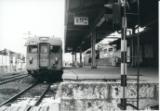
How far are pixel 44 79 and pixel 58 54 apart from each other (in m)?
3.08

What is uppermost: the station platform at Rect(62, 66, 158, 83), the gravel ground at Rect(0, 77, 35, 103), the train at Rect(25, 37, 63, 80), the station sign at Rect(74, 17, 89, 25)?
the station sign at Rect(74, 17, 89, 25)

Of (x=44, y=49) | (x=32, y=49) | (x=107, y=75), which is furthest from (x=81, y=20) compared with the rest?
(x=107, y=75)

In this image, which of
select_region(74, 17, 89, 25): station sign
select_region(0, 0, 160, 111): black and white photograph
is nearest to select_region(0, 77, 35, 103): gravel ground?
select_region(0, 0, 160, 111): black and white photograph

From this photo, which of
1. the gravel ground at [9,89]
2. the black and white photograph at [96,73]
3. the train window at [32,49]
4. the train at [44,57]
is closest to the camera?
the black and white photograph at [96,73]

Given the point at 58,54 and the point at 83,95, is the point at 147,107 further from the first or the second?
the point at 58,54

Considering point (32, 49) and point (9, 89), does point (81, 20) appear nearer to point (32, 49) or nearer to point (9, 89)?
point (32, 49)

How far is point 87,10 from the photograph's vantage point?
14977mm

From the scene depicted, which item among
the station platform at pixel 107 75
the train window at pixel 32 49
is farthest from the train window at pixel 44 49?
the station platform at pixel 107 75

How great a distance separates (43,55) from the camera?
1750 cm

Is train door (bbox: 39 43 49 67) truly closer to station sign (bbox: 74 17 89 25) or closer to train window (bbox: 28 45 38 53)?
train window (bbox: 28 45 38 53)

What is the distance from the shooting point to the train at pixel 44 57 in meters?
17.1

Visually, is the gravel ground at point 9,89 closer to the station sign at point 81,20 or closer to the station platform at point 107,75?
the station platform at point 107,75

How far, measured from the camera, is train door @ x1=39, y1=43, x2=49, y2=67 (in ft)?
56.7

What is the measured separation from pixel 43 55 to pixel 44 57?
0.57 ft
